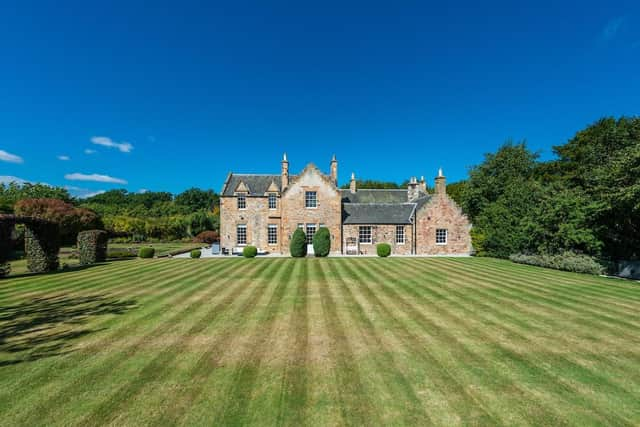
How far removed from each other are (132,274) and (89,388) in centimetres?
1327

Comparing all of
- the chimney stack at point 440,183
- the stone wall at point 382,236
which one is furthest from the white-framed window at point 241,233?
the chimney stack at point 440,183

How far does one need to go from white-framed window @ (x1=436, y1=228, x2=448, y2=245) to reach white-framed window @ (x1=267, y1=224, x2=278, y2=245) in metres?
19.3

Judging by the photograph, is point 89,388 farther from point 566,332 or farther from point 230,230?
point 230,230

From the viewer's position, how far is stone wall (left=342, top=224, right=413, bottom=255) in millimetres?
30734

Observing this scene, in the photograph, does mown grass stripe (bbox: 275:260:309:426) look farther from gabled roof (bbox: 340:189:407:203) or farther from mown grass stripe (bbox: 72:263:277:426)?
gabled roof (bbox: 340:189:407:203)

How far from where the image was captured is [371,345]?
6.53 metres

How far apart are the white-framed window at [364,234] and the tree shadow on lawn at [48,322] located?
24.0 metres

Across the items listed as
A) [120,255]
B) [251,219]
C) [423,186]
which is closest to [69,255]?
[120,255]

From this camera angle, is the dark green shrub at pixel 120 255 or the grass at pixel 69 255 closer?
the grass at pixel 69 255

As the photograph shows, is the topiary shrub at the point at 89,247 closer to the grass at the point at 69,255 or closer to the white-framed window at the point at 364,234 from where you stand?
the grass at the point at 69,255

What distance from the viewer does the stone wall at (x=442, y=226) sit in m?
30.2

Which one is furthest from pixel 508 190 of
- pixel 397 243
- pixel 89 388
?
pixel 89 388

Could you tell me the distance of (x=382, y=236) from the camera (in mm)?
30891

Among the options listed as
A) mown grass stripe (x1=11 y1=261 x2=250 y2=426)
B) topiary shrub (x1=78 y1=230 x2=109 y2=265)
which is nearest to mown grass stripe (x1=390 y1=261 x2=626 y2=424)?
mown grass stripe (x1=11 y1=261 x2=250 y2=426)
